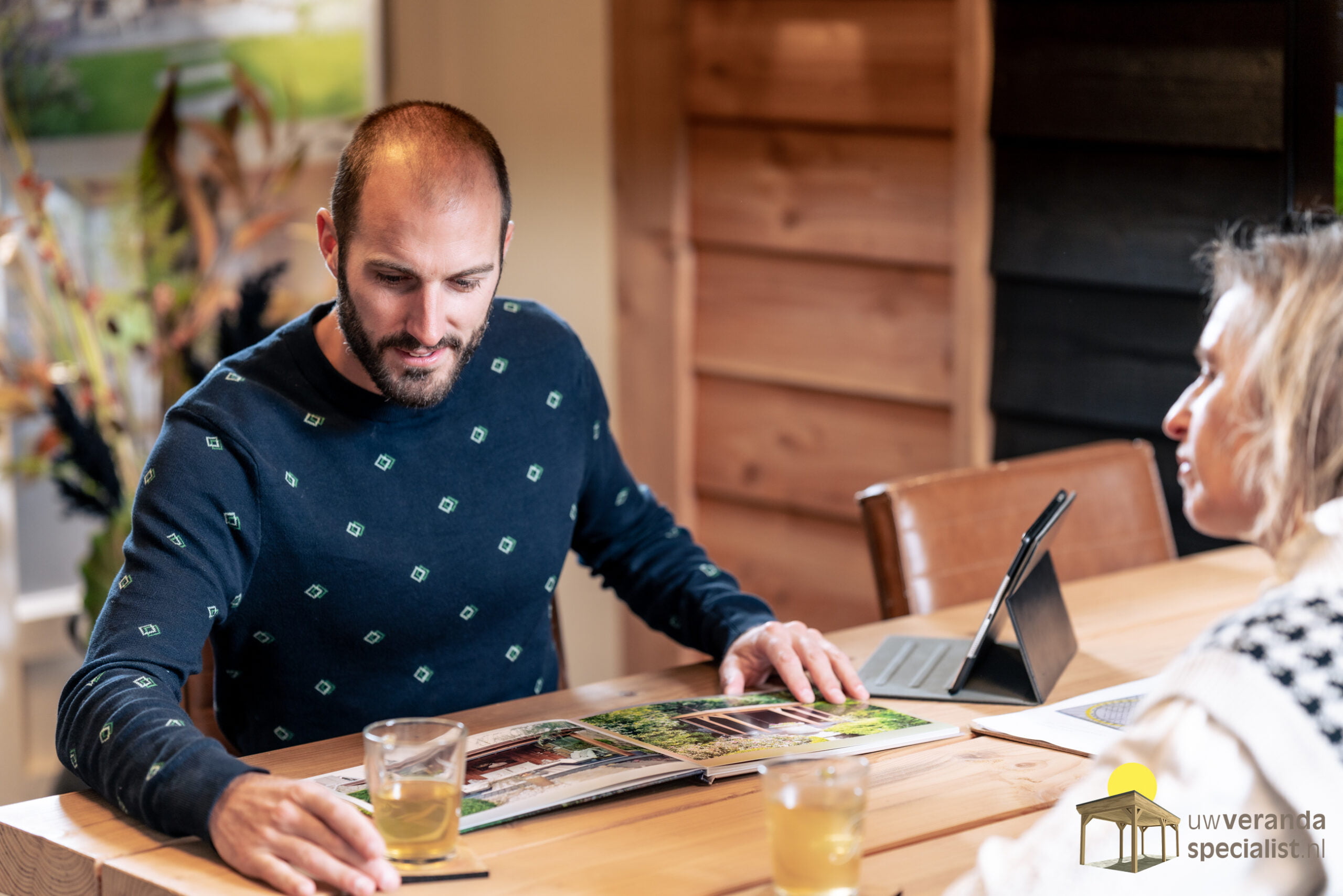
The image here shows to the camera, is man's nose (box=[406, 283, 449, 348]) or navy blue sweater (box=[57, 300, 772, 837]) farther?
man's nose (box=[406, 283, 449, 348])

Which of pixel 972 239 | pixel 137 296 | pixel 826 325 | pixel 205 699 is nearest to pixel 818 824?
pixel 205 699

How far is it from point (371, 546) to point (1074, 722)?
0.73 meters

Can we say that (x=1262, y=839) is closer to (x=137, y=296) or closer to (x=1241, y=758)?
(x=1241, y=758)

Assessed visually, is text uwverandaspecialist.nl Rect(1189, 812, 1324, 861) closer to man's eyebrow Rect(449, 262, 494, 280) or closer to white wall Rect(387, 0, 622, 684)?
man's eyebrow Rect(449, 262, 494, 280)

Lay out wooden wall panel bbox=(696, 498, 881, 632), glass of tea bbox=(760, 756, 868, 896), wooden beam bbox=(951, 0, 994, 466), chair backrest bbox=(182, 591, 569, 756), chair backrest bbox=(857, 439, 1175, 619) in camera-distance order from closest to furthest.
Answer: glass of tea bbox=(760, 756, 868, 896) < chair backrest bbox=(182, 591, 569, 756) < chair backrest bbox=(857, 439, 1175, 619) < wooden beam bbox=(951, 0, 994, 466) < wooden wall panel bbox=(696, 498, 881, 632)

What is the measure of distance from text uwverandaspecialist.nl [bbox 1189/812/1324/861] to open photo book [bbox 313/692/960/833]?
40cm

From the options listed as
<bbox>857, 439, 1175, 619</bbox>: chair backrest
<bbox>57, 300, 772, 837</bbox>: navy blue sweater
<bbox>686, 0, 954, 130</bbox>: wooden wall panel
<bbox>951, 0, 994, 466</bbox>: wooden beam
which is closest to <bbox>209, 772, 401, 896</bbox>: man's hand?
<bbox>57, 300, 772, 837</bbox>: navy blue sweater

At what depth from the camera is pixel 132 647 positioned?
1.28 m

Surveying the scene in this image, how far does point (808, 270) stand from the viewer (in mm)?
2781

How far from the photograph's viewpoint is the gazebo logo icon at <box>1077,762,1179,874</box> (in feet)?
3.00

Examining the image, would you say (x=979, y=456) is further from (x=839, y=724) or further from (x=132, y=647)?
(x=132, y=647)

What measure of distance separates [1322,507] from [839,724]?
54 cm

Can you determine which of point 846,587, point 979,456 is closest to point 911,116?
point 979,456

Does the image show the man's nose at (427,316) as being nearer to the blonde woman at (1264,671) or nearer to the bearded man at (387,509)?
the bearded man at (387,509)
